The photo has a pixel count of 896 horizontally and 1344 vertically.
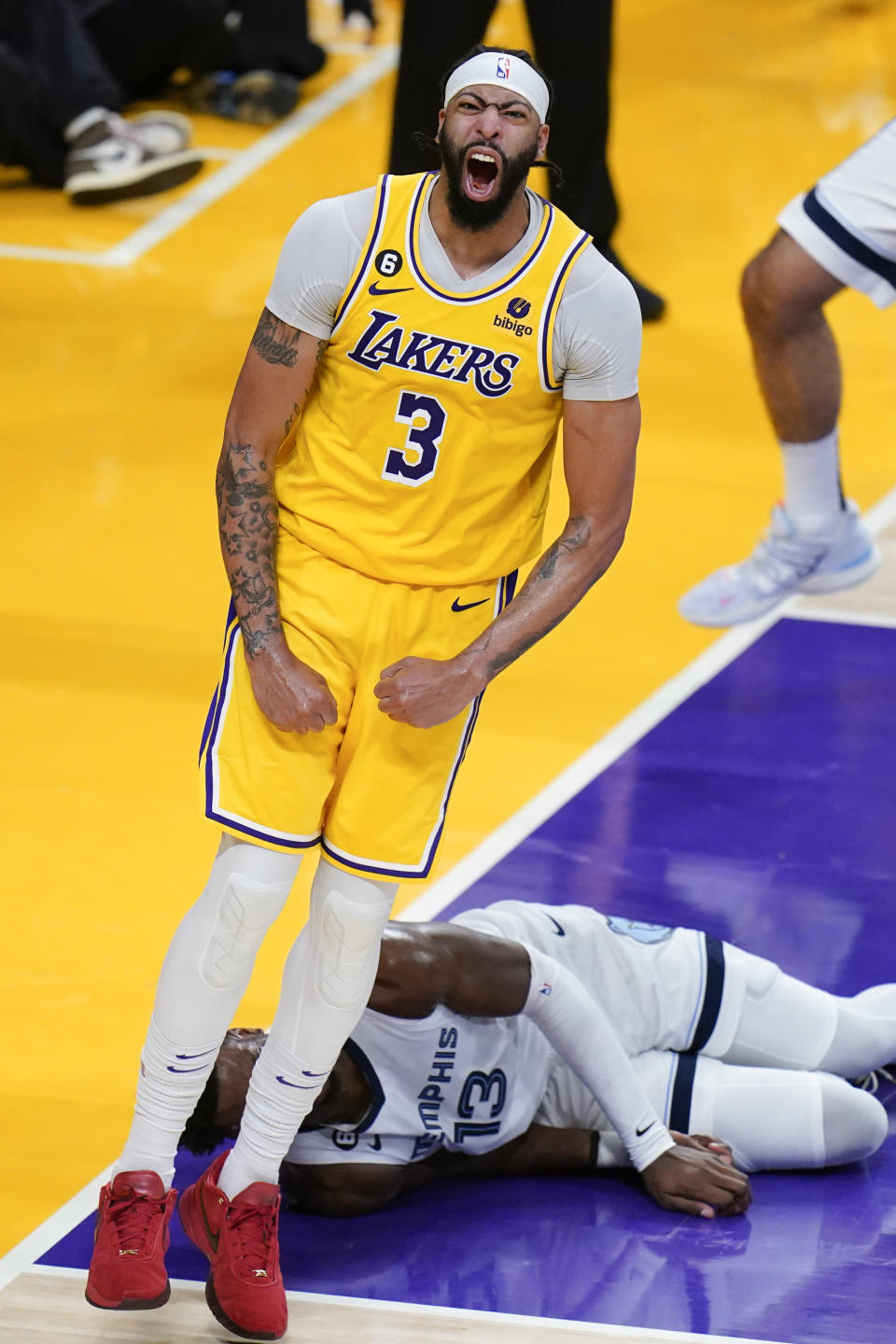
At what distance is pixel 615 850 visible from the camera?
443cm

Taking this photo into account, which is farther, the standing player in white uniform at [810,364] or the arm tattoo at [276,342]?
the standing player in white uniform at [810,364]

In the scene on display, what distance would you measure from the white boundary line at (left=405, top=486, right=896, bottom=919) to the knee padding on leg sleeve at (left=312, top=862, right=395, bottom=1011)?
44.5 inches

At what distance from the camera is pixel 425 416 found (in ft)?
9.43

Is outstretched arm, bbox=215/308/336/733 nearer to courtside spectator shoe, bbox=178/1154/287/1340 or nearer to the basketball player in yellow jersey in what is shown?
the basketball player in yellow jersey

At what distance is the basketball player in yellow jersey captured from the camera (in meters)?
2.83

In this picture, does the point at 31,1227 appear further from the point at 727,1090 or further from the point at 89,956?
the point at 727,1090

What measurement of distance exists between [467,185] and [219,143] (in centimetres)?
621

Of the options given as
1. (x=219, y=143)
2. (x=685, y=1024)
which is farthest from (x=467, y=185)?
(x=219, y=143)

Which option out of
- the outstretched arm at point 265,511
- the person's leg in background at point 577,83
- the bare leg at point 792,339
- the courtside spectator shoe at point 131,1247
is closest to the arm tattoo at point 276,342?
the outstretched arm at point 265,511

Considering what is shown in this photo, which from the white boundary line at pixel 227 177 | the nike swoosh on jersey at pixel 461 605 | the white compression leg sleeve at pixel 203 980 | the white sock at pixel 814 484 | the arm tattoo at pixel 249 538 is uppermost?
the arm tattoo at pixel 249 538

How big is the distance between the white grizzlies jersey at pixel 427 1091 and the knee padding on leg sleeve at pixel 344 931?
1.06 feet

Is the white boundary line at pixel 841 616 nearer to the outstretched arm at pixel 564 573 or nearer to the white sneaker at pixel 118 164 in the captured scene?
the outstretched arm at pixel 564 573

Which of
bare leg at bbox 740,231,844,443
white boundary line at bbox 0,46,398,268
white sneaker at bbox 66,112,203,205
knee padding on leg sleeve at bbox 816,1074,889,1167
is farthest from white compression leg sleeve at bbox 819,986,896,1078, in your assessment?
white sneaker at bbox 66,112,203,205

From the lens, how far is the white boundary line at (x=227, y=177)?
24.8ft
